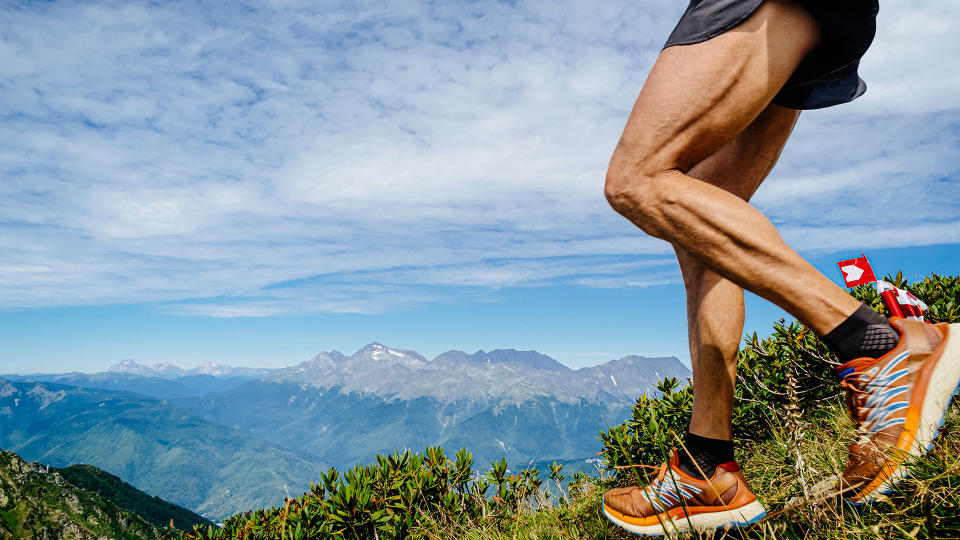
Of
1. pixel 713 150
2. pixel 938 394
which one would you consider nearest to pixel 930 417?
pixel 938 394

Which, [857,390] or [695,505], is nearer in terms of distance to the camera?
[857,390]

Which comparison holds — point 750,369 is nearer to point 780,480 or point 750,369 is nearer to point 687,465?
point 780,480

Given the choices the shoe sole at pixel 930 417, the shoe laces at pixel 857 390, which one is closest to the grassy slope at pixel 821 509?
the shoe sole at pixel 930 417

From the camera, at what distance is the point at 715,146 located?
5.92ft

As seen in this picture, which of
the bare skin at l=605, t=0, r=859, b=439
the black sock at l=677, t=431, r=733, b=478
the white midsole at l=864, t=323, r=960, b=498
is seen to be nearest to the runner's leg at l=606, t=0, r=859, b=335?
the bare skin at l=605, t=0, r=859, b=439

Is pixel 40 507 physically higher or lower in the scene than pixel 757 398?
lower

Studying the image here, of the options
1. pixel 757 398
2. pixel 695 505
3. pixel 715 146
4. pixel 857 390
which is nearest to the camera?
pixel 857 390

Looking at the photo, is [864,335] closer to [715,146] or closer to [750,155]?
[715,146]

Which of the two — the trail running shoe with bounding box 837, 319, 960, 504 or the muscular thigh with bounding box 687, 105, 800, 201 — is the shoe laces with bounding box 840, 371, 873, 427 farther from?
the muscular thigh with bounding box 687, 105, 800, 201

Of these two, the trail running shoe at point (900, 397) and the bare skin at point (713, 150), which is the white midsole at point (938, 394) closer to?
the trail running shoe at point (900, 397)

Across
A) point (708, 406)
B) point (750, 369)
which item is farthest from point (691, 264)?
point (750, 369)

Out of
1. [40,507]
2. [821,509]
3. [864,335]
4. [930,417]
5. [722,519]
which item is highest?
[864,335]

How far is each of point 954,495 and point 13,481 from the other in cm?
3732

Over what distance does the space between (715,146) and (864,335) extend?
0.82m
